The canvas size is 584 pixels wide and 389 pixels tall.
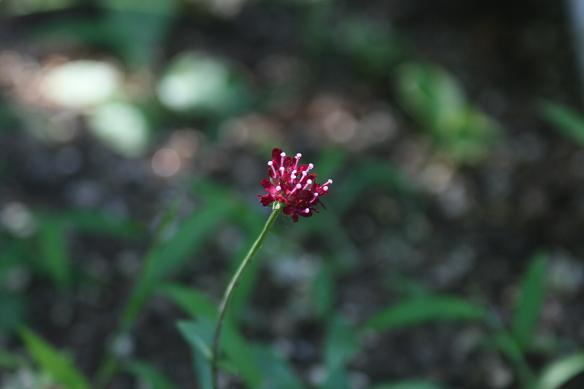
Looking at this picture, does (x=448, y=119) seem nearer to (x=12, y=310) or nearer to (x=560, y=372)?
(x=560, y=372)

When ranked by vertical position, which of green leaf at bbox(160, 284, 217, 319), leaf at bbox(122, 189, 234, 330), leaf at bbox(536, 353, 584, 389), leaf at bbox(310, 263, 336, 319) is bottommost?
leaf at bbox(536, 353, 584, 389)

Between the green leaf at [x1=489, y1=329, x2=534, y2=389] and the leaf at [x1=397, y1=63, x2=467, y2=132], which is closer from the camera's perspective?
the green leaf at [x1=489, y1=329, x2=534, y2=389]

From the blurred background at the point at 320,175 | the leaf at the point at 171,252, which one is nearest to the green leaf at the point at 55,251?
the blurred background at the point at 320,175

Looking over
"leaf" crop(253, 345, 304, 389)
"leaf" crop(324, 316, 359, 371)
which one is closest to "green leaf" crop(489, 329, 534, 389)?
"leaf" crop(324, 316, 359, 371)

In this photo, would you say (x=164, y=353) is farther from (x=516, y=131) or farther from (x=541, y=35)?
(x=541, y=35)

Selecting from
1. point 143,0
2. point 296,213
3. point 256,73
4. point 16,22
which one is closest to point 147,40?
point 143,0

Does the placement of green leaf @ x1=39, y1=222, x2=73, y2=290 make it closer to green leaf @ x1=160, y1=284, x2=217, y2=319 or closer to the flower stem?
green leaf @ x1=160, y1=284, x2=217, y2=319

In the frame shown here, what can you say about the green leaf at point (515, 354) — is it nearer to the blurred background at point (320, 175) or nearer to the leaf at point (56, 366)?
the blurred background at point (320, 175)
